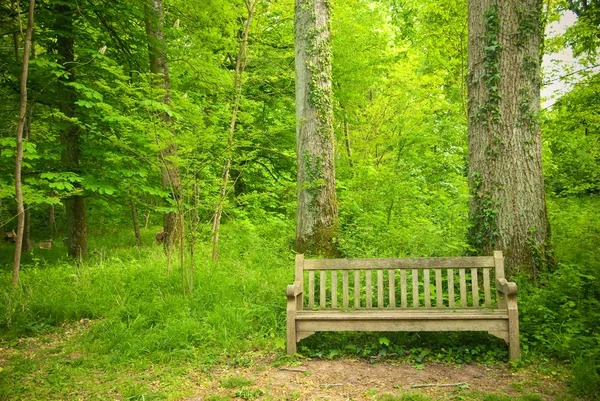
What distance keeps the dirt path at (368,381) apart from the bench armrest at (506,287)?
73 centimetres

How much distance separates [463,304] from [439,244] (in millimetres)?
1149

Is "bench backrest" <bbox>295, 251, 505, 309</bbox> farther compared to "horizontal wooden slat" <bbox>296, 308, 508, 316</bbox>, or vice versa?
"bench backrest" <bbox>295, 251, 505, 309</bbox>

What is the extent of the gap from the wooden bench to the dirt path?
1.14 ft

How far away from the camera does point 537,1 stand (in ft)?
15.9

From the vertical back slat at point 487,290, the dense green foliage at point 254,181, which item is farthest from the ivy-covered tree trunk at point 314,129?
the vertical back slat at point 487,290

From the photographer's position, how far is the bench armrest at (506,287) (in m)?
3.94

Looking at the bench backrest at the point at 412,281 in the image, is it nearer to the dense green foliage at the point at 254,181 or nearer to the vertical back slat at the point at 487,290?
the vertical back slat at the point at 487,290

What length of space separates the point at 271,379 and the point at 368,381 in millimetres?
907

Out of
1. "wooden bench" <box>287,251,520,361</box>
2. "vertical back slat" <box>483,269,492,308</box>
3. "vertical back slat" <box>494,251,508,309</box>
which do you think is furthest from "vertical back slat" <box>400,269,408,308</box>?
"vertical back slat" <box>494,251,508,309</box>

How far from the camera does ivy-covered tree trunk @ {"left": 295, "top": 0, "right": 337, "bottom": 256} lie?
22.8 feet

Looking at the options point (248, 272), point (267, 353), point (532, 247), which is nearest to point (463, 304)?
point (532, 247)

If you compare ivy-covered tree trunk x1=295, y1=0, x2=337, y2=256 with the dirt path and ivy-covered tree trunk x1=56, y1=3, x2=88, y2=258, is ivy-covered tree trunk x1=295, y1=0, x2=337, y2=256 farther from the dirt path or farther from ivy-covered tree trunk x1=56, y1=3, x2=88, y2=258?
ivy-covered tree trunk x1=56, y1=3, x2=88, y2=258

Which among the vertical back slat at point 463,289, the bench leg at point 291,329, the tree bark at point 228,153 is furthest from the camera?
the tree bark at point 228,153

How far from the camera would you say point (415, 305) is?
14.8ft
